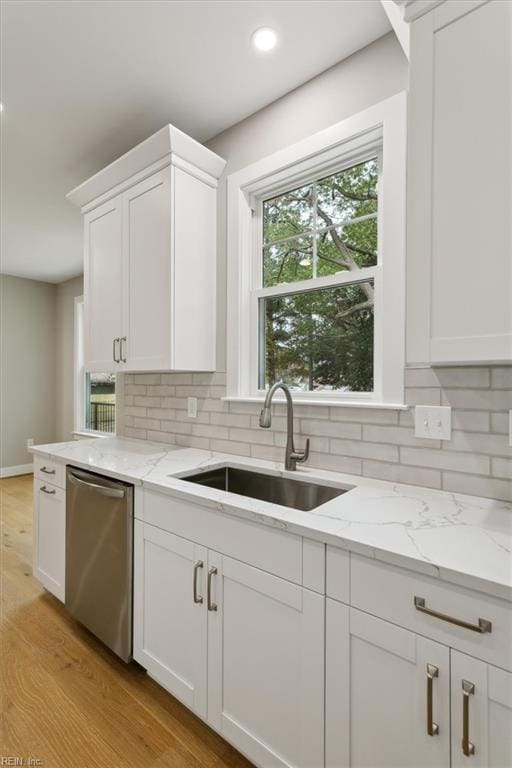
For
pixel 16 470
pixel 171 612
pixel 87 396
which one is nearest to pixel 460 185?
pixel 171 612

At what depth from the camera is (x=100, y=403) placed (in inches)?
212

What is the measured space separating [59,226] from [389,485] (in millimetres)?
3778

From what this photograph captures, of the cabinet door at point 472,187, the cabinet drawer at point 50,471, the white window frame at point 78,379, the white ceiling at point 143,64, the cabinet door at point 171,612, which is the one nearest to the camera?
the cabinet door at point 472,187

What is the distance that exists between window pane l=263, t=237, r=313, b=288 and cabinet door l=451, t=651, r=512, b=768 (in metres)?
1.63

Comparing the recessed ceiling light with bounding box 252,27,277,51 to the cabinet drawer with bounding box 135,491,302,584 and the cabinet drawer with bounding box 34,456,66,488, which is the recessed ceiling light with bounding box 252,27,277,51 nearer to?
the cabinet drawer with bounding box 135,491,302,584

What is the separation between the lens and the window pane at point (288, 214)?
2.03 meters

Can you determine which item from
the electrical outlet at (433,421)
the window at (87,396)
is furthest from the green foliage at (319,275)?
the window at (87,396)

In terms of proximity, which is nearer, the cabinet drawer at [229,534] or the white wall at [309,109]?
the cabinet drawer at [229,534]

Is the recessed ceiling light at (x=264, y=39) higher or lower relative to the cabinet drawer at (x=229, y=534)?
higher

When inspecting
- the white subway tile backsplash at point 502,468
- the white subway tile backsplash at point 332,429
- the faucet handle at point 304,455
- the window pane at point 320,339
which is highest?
the window pane at point 320,339

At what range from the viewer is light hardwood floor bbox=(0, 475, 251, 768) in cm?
140

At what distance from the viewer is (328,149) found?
71.6 inches

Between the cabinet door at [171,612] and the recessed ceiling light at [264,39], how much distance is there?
2.06m

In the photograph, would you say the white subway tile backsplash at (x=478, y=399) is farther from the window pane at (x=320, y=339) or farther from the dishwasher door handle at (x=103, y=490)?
the dishwasher door handle at (x=103, y=490)
